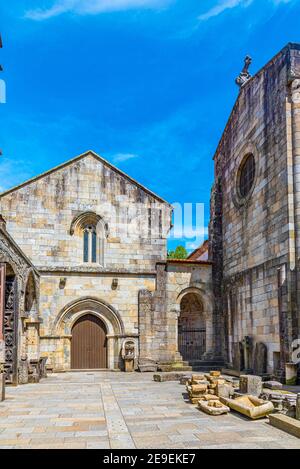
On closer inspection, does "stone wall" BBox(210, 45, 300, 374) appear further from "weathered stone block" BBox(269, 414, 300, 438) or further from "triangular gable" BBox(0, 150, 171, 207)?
"weathered stone block" BBox(269, 414, 300, 438)


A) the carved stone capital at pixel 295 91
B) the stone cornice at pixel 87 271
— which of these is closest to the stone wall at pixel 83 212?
the stone cornice at pixel 87 271

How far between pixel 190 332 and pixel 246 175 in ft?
29.8

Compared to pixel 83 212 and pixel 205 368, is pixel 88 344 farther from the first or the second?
pixel 83 212

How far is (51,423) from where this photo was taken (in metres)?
8.78

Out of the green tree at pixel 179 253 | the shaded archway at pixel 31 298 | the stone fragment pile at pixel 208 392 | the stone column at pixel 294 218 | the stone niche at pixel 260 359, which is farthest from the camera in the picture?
the green tree at pixel 179 253

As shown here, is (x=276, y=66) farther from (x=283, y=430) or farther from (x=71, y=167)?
(x=283, y=430)

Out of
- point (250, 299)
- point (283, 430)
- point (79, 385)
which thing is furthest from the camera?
point (250, 299)

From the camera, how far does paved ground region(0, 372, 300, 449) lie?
7168 millimetres

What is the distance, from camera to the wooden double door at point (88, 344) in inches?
774

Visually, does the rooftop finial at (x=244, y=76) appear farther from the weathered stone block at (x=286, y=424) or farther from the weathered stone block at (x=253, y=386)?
the weathered stone block at (x=286, y=424)

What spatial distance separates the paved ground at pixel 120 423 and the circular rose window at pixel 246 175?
8.06m

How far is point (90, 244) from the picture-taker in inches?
805

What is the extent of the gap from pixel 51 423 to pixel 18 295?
689 cm

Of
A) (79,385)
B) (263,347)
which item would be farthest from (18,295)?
(263,347)
